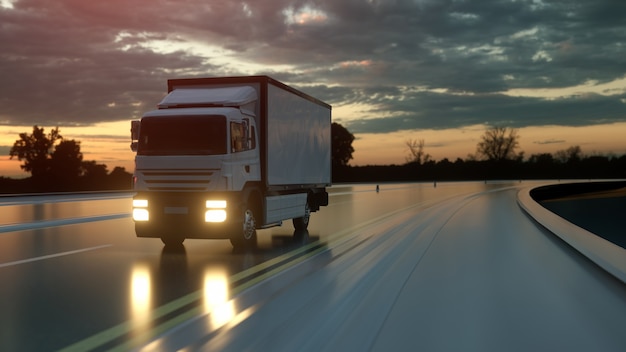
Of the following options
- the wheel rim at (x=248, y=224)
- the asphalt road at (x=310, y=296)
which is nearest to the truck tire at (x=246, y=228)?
the wheel rim at (x=248, y=224)

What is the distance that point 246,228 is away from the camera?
13938 mm

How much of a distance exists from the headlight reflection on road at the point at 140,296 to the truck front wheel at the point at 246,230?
239 cm

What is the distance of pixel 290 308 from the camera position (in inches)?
295

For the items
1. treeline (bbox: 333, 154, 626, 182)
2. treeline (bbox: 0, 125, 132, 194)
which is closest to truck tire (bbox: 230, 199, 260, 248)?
treeline (bbox: 0, 125, 132, 194)

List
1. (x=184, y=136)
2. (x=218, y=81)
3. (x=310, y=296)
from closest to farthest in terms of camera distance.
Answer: (x=310, y=296) → (x=184, y=136) → (x=218, y=81)

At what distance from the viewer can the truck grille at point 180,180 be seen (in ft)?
42.9

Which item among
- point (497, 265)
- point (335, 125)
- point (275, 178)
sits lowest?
point (497, 265)

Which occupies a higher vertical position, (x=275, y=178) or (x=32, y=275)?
(x=275, y=178)

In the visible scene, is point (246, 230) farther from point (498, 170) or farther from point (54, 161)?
point (498, 170)

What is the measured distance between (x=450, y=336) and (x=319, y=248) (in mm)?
7890

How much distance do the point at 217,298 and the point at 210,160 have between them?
5134 mm

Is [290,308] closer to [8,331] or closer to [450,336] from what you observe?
[450,336]

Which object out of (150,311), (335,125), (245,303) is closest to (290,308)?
(245,303)

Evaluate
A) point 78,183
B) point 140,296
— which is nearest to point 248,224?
point 140,296
